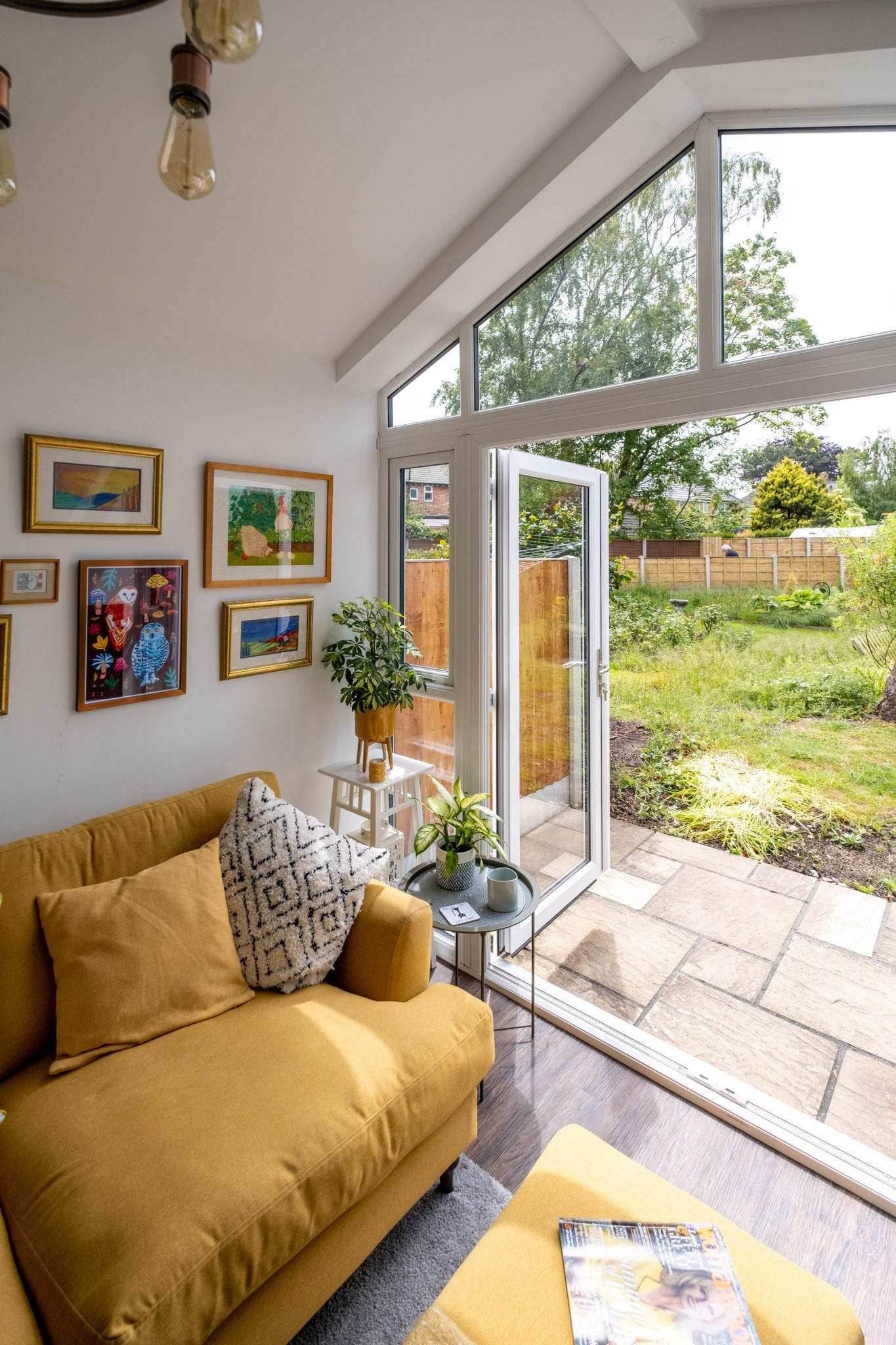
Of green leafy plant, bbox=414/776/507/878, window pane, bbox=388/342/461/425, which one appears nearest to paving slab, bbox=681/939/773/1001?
Answer: green leafy plant, bbox=414/776/507/878

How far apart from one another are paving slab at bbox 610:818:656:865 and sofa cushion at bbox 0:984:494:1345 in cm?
216

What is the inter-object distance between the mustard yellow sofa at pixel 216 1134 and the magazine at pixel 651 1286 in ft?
1.48

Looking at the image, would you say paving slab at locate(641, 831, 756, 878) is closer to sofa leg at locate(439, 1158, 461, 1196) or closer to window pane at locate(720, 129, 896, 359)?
sofa leg at locate(439, 1158, 461, 1196)

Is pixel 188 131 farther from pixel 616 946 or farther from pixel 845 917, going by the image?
pixel 845 917

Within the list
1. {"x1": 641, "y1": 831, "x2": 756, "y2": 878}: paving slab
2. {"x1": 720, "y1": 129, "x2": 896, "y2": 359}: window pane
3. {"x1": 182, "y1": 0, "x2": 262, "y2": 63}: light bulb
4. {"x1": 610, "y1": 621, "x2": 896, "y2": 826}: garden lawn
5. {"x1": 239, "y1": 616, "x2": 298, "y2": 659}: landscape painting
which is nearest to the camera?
{"x1": 182, "y1": 0, "x2": 262, "y2": 63}: light bulb

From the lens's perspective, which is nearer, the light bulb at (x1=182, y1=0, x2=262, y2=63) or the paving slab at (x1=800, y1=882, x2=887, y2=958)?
the light bulb at (x1=182, y1=0, x2=262, y2=63)

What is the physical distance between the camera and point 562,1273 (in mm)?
1144

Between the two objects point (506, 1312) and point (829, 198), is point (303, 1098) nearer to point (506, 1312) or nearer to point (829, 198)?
point (506, 1312)

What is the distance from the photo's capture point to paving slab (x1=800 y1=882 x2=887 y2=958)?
289 cm

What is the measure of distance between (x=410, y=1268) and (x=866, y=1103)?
56.6 inches

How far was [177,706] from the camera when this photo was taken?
222 centimetres

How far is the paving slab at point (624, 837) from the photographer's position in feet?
12.3

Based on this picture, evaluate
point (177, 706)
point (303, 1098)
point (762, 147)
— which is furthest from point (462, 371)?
point (303, 1098)

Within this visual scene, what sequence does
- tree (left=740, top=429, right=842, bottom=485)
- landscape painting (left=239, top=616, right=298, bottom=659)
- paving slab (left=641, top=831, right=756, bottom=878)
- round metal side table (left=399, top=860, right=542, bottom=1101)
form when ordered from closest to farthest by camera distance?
1. round metal side table (left=399, top=860, right=542, bottom=1101)
2. landscape painting (left=239, top=616, right=298, bottom=659)
3. tree (left=740, top=429, right=842, bottom=485)
4. paving slab (left=641, top=831, right=756, bottom=878)
